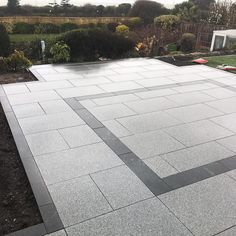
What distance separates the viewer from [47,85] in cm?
695

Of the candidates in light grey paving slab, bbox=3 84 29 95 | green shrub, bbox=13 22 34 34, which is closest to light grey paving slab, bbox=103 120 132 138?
light grey paving slab, bbox=3 84 29 95

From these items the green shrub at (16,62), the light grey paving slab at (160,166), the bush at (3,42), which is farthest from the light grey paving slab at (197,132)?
the bush at (3,42)

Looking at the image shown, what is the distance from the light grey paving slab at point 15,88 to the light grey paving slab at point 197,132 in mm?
3462

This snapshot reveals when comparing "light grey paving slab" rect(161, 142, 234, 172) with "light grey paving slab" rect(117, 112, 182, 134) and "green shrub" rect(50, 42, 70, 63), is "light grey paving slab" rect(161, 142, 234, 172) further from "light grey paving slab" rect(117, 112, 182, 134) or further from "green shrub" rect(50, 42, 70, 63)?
"green shrub" rect(50, 42, 70, 63)

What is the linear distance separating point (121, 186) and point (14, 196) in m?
1.17

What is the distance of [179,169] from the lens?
12.2ft

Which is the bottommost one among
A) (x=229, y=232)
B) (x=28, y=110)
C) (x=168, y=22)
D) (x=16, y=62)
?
(x=229, y=232)

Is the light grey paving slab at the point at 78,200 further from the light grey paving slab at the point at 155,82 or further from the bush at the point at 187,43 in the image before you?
the bush at the point at 187,43

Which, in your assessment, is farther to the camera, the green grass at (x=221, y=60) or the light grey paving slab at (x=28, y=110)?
the green grass at (x=221, y=60)

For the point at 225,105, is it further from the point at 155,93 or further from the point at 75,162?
the point at 75,162

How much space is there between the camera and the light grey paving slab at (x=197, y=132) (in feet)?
14.8

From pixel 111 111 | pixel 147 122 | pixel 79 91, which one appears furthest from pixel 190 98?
pixel 79 91

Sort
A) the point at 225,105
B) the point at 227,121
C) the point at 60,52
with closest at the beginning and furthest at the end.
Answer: the point at 227,121, the point at 225,105, the point at 60,52

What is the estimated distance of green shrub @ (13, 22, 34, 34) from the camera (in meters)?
17.3
